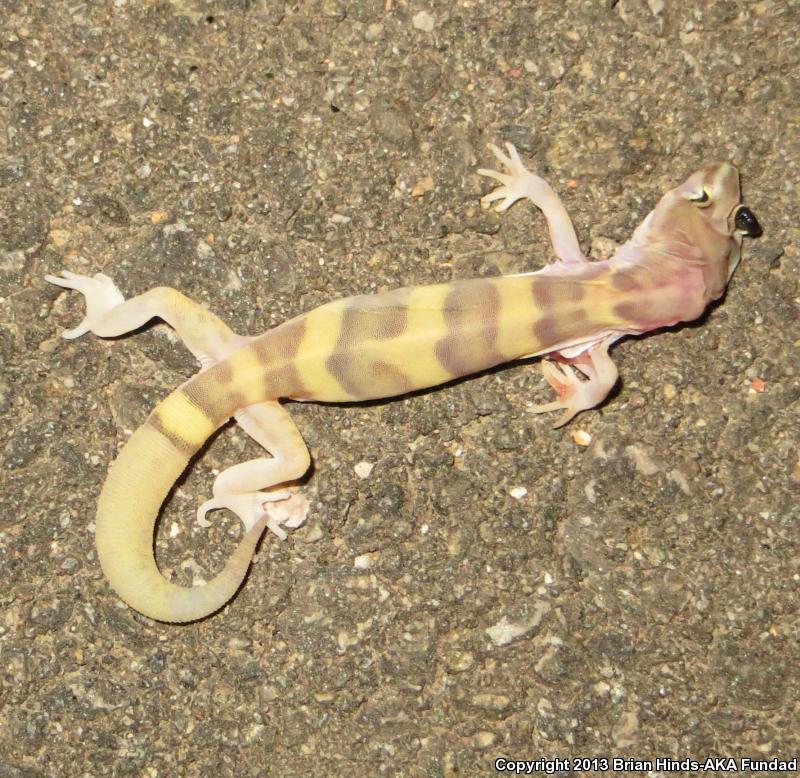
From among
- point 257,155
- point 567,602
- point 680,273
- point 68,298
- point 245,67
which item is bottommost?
point 567,602

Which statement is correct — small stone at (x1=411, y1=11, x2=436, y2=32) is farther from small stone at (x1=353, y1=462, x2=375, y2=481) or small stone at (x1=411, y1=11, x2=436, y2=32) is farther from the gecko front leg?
small stone at (x1=353, y1=462, x2=375, y2=481)

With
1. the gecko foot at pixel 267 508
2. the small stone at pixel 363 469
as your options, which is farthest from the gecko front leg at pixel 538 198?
the gecko foot at pixel 267 508

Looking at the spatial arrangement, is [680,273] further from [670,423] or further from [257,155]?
[257,155]

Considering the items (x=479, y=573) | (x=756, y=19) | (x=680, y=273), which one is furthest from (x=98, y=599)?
(x=756, y=19)

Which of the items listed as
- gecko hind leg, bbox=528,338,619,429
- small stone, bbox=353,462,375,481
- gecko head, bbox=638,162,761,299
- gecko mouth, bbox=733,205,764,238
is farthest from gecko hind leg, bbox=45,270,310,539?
gecko mouth, bbox=733,205,764,238

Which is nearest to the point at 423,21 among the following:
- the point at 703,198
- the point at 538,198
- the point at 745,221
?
the point at 538,198

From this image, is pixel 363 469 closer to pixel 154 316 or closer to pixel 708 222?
→ pixel 154 316

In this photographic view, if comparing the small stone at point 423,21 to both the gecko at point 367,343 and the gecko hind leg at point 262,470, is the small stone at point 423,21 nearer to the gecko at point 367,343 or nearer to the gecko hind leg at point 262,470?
the gecko at point 367,343
